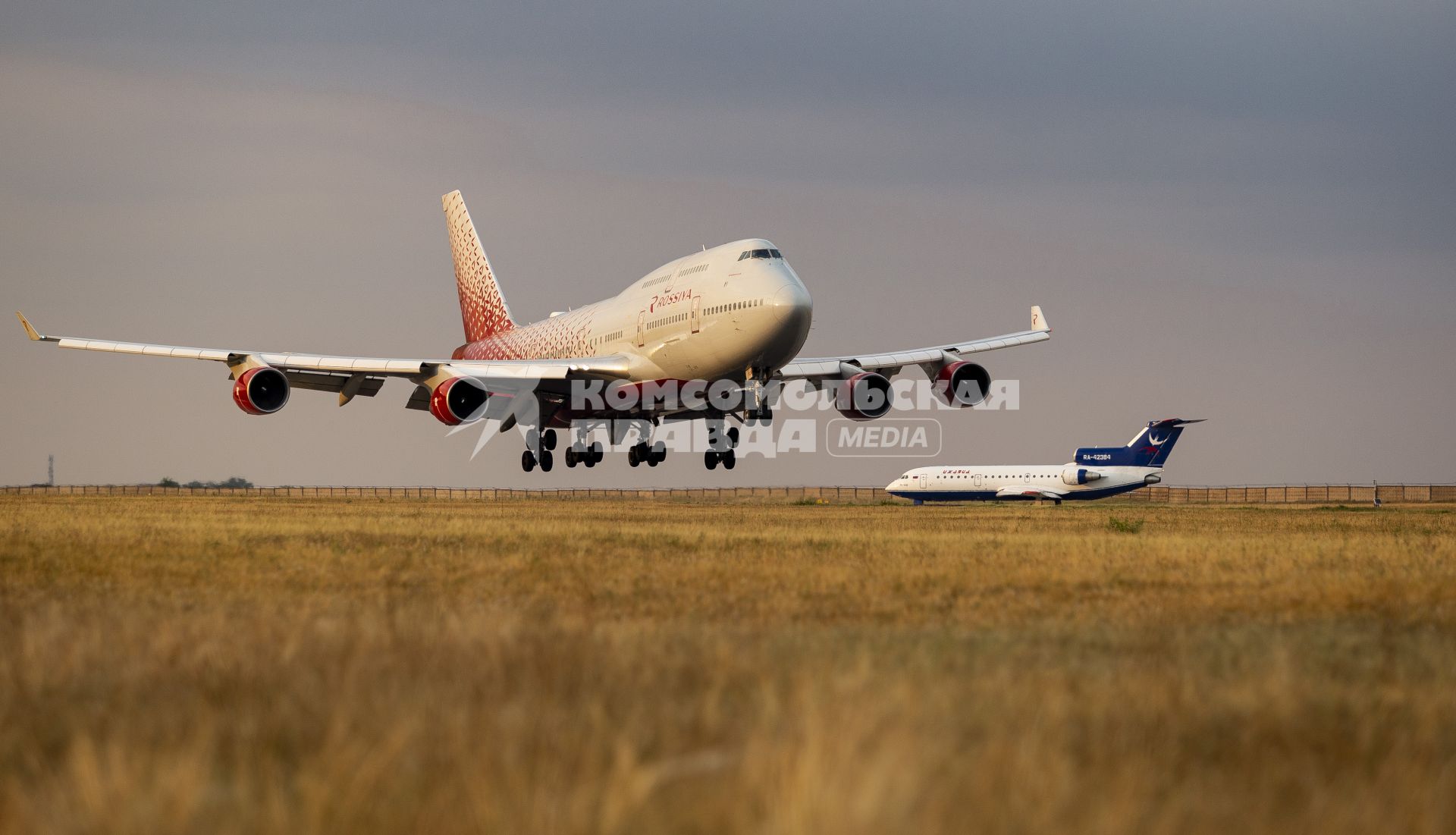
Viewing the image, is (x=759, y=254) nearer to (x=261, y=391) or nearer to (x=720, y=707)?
(x=261, y=391)

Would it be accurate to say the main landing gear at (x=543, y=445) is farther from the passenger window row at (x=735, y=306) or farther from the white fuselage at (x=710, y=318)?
the passenger window row at (x=735, y=306)

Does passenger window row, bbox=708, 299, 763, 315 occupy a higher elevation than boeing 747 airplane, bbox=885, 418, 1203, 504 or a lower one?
higher

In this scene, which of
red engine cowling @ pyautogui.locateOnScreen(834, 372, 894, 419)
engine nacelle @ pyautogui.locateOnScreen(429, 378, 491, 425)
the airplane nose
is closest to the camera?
the airplane nose

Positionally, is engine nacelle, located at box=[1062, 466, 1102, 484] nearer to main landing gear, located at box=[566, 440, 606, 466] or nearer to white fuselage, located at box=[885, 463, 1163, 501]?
white fuselage, located at box=[885, 463, 1163, 501]

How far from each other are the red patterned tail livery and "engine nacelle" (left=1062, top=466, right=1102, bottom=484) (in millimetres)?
45289

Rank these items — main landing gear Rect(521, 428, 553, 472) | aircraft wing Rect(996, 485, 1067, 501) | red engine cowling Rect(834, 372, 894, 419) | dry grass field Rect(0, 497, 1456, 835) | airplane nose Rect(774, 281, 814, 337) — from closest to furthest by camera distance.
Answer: dry grass field Rect(0, 497, 1456, 835)
airplane nose Rect(774, 281, 814, 337)
red engine cowling Rect(834, 372, 894, 419)
main landing gear Rect(521, 428, 553, 472)
aircraft wing Rect(996, 485, 1067, 501)

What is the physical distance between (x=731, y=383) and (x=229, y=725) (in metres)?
43.7

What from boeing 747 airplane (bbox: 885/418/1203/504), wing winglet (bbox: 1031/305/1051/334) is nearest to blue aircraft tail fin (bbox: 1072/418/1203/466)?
boeing 747 airplane (bbox: 885/418/1203/504)

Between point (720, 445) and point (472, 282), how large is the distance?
34.1 meters

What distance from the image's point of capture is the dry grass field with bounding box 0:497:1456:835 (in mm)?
5000

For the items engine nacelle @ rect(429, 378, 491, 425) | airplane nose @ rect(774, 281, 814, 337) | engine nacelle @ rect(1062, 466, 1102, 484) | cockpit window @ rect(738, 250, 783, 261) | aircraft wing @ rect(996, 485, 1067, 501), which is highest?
cockpit window @ rect(738, 250, 783, 261)

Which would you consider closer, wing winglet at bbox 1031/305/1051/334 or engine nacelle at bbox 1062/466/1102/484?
wing winglet at bbox 1031/305/1051/334

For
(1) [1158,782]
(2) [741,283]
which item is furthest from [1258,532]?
(1) [1158,782]

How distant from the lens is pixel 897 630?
11461mm
